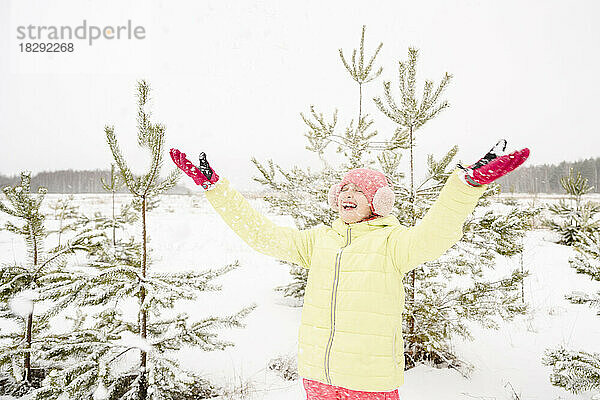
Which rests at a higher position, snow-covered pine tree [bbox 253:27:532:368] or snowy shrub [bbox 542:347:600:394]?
snow-covered pine tree [bbox 253:27:532:368]

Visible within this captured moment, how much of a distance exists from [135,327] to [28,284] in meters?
1.00

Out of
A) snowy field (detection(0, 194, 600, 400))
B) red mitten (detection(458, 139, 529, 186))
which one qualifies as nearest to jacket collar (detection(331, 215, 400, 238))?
red mitten (detection(458, 139, 529, 186))

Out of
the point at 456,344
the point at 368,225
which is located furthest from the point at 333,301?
the point at 456,344

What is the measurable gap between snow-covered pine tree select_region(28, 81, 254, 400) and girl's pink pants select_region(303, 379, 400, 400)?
4.16 feet

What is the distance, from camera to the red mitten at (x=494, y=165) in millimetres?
1341

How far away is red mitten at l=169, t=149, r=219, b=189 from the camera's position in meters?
1.93

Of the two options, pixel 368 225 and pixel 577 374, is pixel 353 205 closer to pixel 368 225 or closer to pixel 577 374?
pixel 368 225

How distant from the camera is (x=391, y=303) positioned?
77.4 inches

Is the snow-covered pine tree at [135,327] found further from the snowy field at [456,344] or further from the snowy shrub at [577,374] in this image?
the snowy shrub at [577,374]

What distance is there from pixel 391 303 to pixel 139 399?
267cm

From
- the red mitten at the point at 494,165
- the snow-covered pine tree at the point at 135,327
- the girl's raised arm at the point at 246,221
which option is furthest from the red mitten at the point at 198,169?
the snow-covered pine tree at the point at 135,327

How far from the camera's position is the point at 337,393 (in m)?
2.01

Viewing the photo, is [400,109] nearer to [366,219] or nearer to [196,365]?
[366,219]

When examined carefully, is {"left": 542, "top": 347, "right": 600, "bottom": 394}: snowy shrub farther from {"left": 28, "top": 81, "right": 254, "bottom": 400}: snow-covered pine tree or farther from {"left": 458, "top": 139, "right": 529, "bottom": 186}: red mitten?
{"left": 28, "top": 81, "right": 254, "bottom": 400}: snow-covered pine tree
